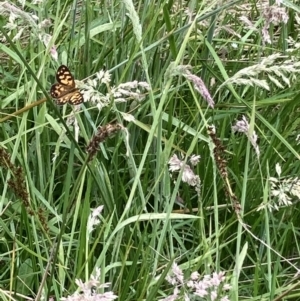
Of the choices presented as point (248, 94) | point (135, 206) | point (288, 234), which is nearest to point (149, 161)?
point (135, 206)

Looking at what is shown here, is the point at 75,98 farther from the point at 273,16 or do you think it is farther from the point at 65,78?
the point at 273,16

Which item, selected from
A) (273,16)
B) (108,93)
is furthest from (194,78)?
(273,16)

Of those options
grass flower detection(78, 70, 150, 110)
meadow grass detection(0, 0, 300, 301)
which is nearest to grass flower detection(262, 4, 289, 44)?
meadow grass detection(0, 0, 300, 301)

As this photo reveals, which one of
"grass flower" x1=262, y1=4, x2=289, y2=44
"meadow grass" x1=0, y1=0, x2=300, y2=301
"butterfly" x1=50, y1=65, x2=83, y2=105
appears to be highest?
"butterfly" x1=50, y1=65, x2=83, y2=105

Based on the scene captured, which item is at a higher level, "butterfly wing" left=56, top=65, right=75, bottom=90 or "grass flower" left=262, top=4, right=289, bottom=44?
"butterfly wing" left=56, top=65, right=75, bottom=90

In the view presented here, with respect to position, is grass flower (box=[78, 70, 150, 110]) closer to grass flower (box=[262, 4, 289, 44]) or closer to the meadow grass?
the meadow grass

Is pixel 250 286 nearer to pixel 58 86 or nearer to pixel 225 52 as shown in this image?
pixel 58 86

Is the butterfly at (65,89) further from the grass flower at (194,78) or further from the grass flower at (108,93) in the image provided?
the grass flower at (194,78)
